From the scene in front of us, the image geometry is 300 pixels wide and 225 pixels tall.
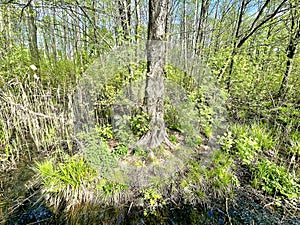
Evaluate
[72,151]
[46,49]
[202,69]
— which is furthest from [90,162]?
[46,49]

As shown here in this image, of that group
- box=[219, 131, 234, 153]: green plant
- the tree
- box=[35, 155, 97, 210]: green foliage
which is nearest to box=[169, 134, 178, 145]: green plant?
the tree

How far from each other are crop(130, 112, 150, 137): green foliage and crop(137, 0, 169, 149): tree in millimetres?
63

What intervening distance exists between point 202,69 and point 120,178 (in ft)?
8.37

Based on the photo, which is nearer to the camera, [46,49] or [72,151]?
[72,151]

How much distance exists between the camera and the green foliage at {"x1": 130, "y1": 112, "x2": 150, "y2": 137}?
2.61 meters

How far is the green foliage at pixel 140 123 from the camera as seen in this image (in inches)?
103

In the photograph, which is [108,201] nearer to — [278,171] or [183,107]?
[183,107]

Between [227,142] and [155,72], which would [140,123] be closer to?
[155,72]

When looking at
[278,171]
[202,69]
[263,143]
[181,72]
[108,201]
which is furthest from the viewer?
[181,72]

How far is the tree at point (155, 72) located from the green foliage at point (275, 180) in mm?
1348

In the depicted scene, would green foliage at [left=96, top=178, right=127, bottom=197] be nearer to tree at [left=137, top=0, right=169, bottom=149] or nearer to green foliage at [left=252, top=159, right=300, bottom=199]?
tree at [left=137, top=0, right=169, bottom=149]

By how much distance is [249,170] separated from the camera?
2.79m

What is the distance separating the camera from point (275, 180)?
2.47 meters

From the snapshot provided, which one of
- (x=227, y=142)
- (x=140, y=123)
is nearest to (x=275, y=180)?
(x=227, y=142)
